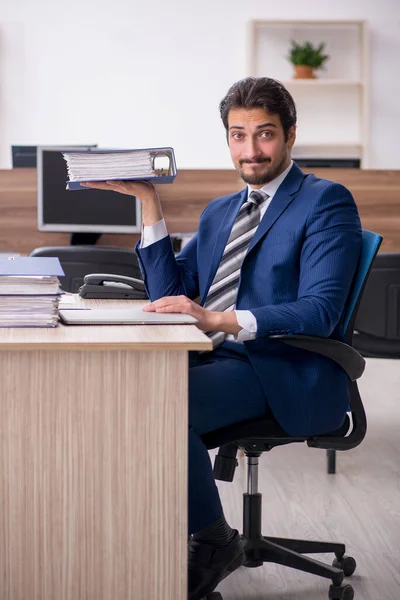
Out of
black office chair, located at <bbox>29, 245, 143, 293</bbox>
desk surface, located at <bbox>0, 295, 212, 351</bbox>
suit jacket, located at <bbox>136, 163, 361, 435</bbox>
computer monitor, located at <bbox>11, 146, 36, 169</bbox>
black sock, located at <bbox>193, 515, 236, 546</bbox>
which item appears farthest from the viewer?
computer monitor, located at <bbox>11, 146, 36, 169</bbox>

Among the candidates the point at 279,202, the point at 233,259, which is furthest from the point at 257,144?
the point at 233,259

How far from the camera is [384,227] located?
365cm

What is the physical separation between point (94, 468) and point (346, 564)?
3.01 ft

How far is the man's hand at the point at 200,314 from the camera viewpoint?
1.74m

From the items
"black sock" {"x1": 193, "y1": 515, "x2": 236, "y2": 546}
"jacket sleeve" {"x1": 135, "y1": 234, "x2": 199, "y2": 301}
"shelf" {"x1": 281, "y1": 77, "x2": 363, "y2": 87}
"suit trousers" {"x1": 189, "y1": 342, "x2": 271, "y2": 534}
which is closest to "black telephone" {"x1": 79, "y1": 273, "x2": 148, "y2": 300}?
"jacket sleeve" {"x1": 135, "y1": 234, "x2": 199, "y2": 301}

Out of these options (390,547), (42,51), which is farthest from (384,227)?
(42,51)

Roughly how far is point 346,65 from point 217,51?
106 cm

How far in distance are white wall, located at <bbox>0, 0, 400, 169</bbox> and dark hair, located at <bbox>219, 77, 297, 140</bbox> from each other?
5.07 metres

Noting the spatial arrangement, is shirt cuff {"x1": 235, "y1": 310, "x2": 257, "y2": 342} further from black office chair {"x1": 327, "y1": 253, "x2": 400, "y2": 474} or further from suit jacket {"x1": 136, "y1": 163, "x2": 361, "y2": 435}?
black office chair {"x1": 327, "y1": 253, "x2": 400, "y2": 474}

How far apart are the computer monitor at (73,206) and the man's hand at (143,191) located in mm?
1621

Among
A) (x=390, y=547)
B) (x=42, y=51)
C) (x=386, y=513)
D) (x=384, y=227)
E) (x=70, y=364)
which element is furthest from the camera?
(x=42, y=51)

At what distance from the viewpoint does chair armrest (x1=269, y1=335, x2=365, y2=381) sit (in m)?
1.79

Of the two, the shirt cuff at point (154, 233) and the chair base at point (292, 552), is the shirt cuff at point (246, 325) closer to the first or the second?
the shirt cuff at point (154, 233)

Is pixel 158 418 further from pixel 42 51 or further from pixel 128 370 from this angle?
pixel 42 51
